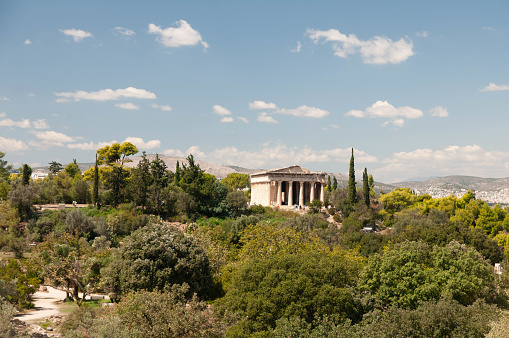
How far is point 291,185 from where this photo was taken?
6894 centimetres

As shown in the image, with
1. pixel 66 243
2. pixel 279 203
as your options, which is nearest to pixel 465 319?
pixel 66 243

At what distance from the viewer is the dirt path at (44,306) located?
77.9 feet

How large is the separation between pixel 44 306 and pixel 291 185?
46571 mm

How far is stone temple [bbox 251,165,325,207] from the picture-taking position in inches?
2702

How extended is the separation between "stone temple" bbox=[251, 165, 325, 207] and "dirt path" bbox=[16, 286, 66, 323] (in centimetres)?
4072

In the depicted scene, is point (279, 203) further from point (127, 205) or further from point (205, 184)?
point (127, 205)

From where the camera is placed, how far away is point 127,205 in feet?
166

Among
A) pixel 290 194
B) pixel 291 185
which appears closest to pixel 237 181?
pixel 291 185

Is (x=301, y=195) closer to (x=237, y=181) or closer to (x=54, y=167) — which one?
(x=237, y=181)

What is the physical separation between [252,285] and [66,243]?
18.6 metres

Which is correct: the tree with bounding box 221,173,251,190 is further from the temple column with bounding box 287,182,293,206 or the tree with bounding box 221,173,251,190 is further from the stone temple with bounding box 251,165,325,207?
the temple column with bounding box 287,182,293,206

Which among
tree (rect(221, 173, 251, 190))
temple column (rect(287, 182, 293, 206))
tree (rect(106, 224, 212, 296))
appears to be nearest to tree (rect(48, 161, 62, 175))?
tree (rect(221, 173, 251, 190))

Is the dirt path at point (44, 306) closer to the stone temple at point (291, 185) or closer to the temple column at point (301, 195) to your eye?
the stone temple at point (291, 185)

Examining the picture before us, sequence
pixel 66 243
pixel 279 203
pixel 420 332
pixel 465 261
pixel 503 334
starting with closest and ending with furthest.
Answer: pixel 503 334 → pixel 420 332 → pixel 465 261 → pixel 66 243 → pixel 279 203
